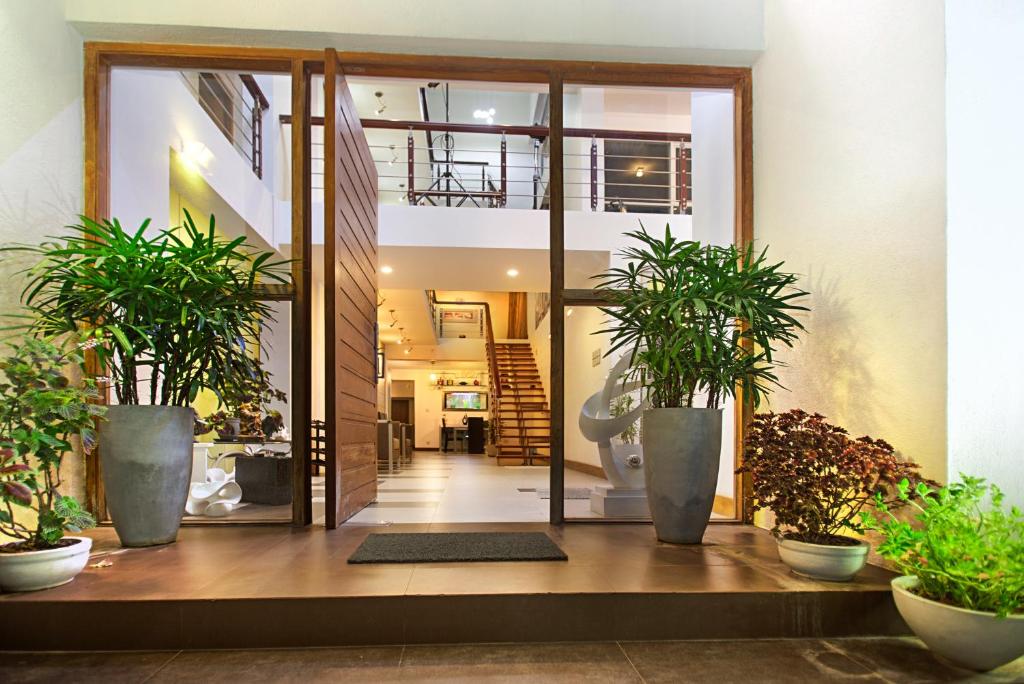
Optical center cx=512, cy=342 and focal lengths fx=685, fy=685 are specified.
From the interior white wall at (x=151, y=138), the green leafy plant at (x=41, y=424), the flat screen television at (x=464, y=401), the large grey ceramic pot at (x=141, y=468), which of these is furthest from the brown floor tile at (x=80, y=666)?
the flat screen television at (x=464, y=401)

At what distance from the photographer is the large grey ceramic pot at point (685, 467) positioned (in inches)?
127

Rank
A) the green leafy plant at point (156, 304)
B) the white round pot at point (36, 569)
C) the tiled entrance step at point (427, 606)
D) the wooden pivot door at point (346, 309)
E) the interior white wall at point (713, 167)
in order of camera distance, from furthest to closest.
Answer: the interior white wall at point (713, 167) → the wooden pivot door at point (346, 309) → the green leafy plant at point (156, 304) → the white round pot at point (36, 569) → the tiled entrance step at point (427, 606)

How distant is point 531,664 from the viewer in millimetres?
2104

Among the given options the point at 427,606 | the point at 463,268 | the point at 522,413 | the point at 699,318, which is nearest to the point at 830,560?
the point at 699,318

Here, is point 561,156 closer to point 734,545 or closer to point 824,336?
point 824,336

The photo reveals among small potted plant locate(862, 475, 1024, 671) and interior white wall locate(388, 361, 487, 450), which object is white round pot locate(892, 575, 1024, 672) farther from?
Result: interior white wall locate(388, 361, 487, 450)

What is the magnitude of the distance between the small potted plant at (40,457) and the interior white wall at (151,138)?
1634 mm

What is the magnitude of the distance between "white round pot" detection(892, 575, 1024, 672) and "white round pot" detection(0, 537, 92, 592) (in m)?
2.83

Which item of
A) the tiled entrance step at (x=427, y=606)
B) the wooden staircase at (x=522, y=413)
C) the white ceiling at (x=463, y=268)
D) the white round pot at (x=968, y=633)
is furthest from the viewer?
the wooden staircase at (x=522, y=413)

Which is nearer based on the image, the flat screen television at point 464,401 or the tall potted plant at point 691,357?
the tall potted plant at point 691,357

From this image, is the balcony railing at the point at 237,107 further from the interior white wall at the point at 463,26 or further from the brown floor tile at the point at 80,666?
the brown floor tile at the point at 80,666

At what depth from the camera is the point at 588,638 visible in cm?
232

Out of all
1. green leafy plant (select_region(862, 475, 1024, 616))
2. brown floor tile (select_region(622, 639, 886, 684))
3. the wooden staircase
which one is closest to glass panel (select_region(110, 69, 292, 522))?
brown floor tile (select_region(622, 639, 886, 684))

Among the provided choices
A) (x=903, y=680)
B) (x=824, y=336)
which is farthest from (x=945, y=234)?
(x=903, y=680)
